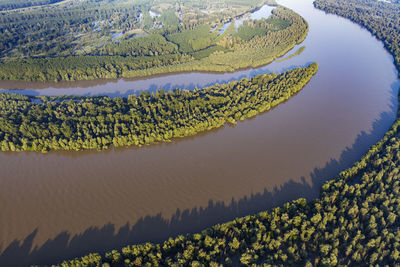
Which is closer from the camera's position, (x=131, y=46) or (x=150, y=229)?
(x=150, y=229)

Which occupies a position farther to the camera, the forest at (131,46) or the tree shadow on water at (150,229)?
the forest at (131,46)

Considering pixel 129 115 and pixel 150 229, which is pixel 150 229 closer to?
pixel 150 229

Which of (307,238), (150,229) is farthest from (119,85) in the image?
(307,238)

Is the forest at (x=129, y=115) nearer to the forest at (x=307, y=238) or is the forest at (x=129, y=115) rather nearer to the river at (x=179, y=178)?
the river at (x=179, y=178)

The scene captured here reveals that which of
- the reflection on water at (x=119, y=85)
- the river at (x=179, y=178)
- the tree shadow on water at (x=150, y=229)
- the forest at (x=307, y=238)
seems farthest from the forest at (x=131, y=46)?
the forest at (x=307, y=238)

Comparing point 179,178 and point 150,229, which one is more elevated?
point 179,178

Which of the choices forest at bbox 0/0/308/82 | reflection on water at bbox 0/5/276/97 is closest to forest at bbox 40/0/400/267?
reflection on water at bbox 0/5/276/97

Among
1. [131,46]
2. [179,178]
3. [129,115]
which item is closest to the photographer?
[179,178]
